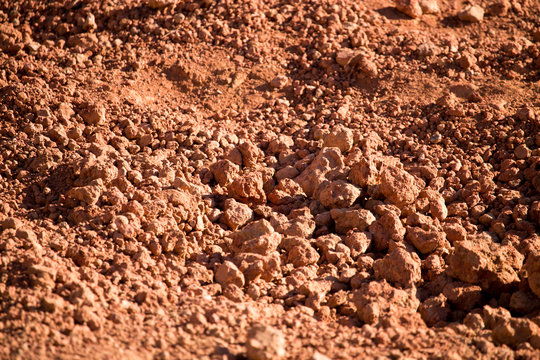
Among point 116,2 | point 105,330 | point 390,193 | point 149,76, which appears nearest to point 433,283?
point 390,193

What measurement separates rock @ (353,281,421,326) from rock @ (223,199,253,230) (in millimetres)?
979

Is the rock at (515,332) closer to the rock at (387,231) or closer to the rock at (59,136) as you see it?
the rock at (387,231)

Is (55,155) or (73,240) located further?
(55,155)

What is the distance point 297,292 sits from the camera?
11.1 feet

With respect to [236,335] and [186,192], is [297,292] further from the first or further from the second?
[186,192]

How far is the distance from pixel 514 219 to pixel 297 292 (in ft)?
5.80

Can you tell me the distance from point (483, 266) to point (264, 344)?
1536 mm

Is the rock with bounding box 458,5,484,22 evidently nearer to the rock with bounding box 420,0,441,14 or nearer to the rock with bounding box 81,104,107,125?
the rock with bounding box 420,0,441,14

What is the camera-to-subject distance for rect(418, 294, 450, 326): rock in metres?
3.27

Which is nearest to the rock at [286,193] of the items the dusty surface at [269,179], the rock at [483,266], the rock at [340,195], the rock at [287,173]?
the dusty surface at [269,179]

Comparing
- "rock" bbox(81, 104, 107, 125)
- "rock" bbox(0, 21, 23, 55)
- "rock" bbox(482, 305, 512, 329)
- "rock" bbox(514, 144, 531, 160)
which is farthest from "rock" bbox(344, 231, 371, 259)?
"rock" bbox(0, 21, 23, 55)

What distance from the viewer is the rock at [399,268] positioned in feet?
11.4

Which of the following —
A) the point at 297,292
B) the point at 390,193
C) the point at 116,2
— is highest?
the point at 116,2

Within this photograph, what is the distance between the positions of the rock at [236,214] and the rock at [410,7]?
317cm
